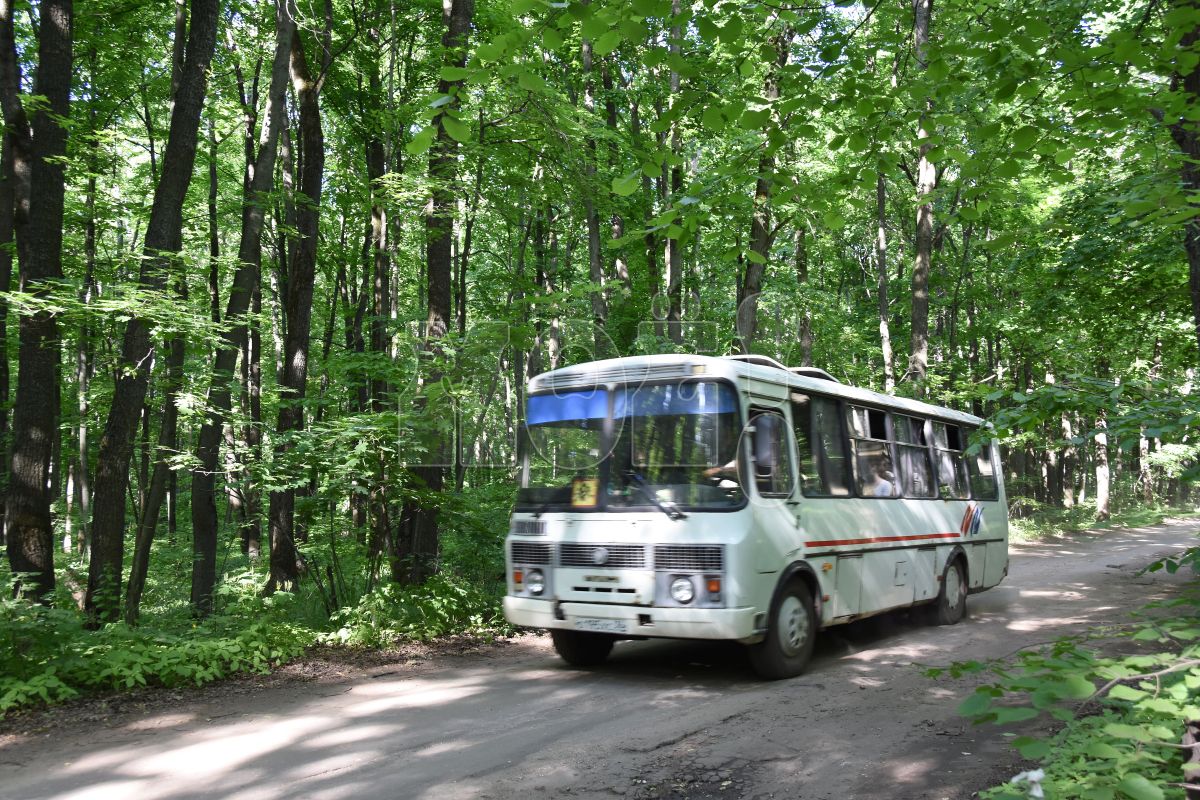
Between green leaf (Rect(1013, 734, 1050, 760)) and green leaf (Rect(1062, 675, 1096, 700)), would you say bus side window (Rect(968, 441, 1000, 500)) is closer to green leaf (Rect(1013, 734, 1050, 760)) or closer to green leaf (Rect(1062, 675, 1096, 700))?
green leaf (Rect(1062, 675, 1096, 700))

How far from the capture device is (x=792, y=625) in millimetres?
8414

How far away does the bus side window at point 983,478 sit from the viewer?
45.4 ft

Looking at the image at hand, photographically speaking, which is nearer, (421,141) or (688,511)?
(421,141)

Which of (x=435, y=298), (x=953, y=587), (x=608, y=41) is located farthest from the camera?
(x=953, y=587)

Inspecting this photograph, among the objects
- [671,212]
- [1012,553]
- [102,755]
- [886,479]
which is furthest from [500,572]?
[1012,553]

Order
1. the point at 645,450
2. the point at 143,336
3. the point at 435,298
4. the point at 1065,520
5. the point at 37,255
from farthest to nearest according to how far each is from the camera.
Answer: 1. the point at 1065,520
2. the point at 435,298
3. the point at 37,255
4. the point at 143,336
5. the point at 645,450

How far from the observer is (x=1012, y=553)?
24.0 m

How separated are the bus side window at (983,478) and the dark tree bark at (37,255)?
13.1 metres

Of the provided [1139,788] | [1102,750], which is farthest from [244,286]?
[1139,788]

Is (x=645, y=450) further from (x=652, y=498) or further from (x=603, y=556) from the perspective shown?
(x=603, y=556)

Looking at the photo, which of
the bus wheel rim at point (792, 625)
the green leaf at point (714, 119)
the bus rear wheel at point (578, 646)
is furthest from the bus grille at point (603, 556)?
the green leaf at point (714, 119)

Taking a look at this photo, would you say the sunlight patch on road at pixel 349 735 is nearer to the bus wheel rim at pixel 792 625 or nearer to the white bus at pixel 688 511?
the white bus at pixel 688 511

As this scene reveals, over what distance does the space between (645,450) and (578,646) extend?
2317 millimetres

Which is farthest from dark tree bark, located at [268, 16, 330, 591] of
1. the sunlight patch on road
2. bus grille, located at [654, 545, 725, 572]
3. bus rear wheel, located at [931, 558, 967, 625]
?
bus rear wheel, located at [931, 558, 967, 625]
